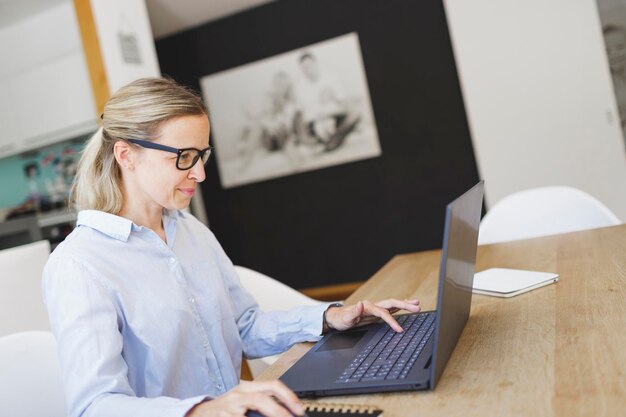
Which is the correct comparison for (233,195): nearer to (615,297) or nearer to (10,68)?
(10,68)

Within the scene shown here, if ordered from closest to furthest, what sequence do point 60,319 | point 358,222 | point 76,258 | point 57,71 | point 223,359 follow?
1. point 60,319
2. point 76,258
3. point 223,359
4. point 57,71
5. point 358,222

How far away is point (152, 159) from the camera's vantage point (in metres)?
Answer: 1.49

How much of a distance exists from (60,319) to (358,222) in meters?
4.54

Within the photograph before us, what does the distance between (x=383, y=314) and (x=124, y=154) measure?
2.22 feet

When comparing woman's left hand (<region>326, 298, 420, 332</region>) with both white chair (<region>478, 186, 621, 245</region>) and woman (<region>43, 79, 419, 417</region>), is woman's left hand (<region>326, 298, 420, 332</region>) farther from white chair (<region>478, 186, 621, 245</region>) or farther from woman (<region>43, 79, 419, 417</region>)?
white chair (<region>478, 186, 621, 245</region>)

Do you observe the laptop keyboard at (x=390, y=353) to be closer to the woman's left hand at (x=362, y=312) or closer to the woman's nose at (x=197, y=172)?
the woman's left hand at (x=362, y=312)

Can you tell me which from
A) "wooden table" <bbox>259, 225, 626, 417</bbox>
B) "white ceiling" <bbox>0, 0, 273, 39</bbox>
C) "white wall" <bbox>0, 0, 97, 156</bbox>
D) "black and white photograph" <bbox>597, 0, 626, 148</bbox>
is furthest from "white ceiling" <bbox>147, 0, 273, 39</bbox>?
"wooden table" <bbox>259, 225, 626, 417</bbox>

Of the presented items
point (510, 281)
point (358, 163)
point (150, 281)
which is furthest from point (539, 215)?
point (358, 163)

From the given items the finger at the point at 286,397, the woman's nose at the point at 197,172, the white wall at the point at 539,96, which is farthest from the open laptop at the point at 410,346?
the white wall at the point at 539,96

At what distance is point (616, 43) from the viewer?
4.68 meters

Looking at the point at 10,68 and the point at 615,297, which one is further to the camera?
the point at 10,68

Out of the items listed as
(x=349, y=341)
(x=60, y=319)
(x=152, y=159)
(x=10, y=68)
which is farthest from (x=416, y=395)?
(x=10, y=68)

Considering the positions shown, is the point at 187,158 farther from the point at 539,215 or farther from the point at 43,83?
the point at 43,83

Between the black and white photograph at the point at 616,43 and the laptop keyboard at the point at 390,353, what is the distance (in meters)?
3.94
